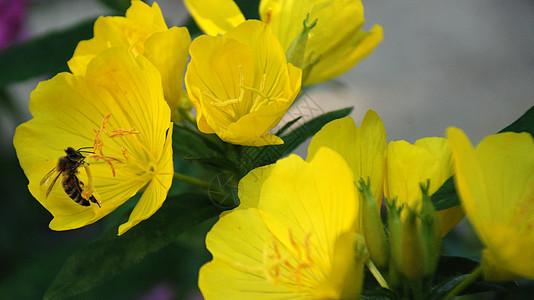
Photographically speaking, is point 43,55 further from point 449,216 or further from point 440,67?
point 440,67

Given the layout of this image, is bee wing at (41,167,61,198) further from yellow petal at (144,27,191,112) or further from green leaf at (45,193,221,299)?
yellow petal at (144,27,191,112)

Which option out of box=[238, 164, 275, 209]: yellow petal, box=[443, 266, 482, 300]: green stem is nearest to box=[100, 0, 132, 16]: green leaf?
box=[238, 164, 275, 209]: yellow petal

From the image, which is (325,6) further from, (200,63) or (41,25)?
(41,25)

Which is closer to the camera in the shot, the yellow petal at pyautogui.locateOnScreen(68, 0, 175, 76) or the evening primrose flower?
the evening primrose flower

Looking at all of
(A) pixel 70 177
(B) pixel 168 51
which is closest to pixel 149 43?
(B) pixel 168 51

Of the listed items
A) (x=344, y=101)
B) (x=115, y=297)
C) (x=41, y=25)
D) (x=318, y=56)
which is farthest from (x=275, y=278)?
(x=41, y=25)

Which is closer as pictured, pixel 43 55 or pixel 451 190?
pixel 451 190
